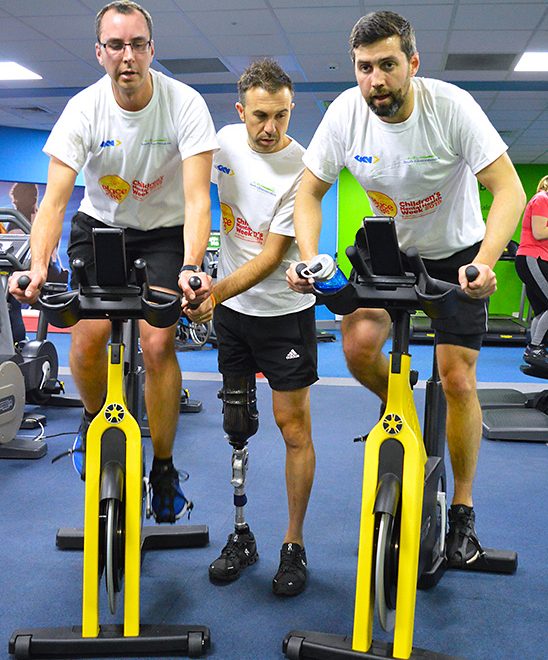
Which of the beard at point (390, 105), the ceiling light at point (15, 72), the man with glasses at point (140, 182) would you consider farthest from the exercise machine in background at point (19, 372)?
the ceiling light at point (15, 72)

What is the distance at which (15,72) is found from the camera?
8453 millimetres

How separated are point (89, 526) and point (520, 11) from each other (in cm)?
605

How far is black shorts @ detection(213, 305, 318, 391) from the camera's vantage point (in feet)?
7.64

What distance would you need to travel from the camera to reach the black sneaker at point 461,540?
240cm

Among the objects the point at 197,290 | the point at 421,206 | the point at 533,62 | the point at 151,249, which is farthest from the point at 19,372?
the point at 533,62

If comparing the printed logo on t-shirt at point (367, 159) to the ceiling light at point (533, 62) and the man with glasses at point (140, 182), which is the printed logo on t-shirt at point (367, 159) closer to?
the man with glasses at point (140, 182)

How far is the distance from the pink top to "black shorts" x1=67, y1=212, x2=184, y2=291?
3.36 meters

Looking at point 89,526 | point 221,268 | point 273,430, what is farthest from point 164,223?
point 273,430

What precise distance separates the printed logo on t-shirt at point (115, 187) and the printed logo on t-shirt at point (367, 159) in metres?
0.76

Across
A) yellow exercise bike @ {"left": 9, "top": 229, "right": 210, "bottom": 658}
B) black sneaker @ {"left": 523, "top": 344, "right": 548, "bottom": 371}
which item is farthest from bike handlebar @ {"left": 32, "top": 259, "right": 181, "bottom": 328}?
black sneaker @ {"left": 523, "top": 344, "right": 548, "bottom": 371}

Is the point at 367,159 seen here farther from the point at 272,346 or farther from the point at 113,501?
the point at 113,501

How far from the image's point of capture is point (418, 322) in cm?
944

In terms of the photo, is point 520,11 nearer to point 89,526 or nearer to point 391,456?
point 391,456

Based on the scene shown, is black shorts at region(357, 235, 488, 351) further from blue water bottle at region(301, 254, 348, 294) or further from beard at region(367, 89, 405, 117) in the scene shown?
blue water bottle at region(301, 254, 348, 294)
